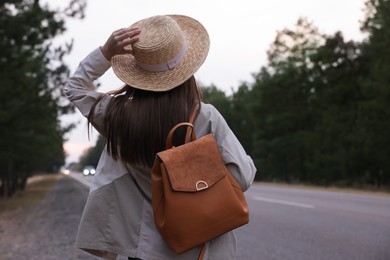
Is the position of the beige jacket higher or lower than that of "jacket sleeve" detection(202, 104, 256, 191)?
lower

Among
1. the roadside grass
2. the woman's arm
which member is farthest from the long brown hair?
Answer: the roadside grass

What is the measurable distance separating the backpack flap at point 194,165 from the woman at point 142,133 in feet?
0.23

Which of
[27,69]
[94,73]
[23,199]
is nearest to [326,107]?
[23,199]

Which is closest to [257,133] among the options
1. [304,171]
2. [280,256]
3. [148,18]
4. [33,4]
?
[304,171]

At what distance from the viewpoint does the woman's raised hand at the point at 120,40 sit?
7.22ft

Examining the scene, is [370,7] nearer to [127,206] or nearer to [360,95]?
[360,95]

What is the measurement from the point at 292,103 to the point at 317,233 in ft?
142

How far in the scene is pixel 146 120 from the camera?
6.83 ft

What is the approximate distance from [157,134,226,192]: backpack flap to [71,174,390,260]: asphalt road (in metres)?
5.98

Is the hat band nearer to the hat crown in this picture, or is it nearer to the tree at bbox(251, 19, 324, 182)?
the hat crown

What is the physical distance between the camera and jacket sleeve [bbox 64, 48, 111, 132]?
7.48 ft

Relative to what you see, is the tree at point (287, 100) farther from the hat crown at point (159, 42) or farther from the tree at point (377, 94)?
the hat crown at point (159, 42)

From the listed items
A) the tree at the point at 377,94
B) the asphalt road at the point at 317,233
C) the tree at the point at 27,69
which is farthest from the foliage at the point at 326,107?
the asphalt road at the point at 317,233

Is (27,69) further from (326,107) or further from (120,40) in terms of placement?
(326,107)
